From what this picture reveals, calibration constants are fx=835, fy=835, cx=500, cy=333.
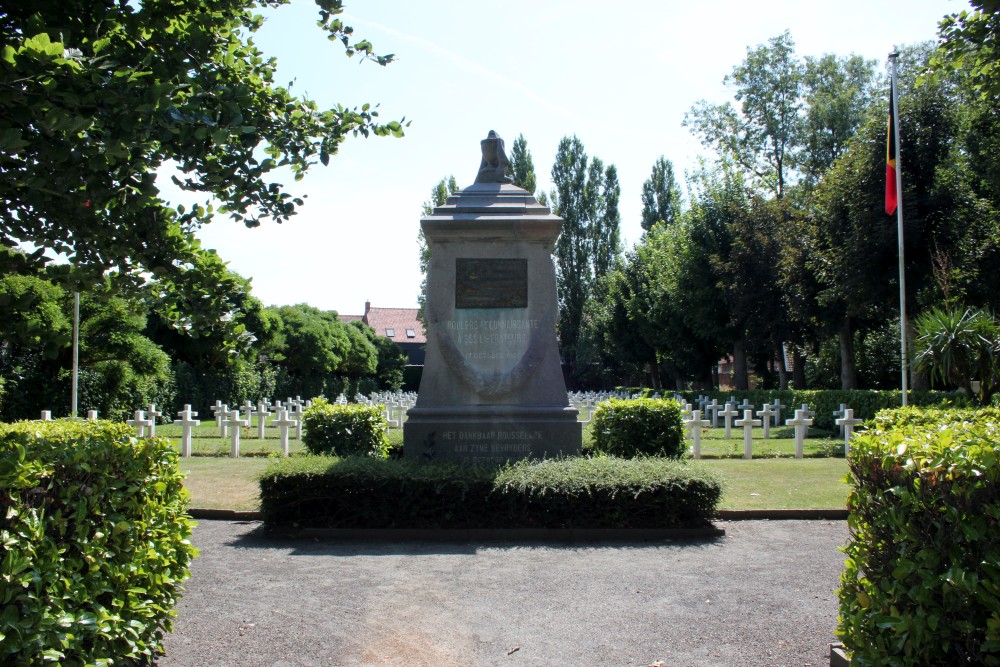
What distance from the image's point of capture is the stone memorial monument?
10.6m

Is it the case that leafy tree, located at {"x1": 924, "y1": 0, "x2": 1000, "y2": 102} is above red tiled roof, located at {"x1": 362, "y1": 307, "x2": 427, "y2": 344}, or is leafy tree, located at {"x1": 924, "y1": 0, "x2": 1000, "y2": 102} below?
below

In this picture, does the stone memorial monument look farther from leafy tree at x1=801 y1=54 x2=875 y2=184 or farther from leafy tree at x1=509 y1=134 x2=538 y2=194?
leafy tree at x1=509 y1=134 x2=538 y2=194

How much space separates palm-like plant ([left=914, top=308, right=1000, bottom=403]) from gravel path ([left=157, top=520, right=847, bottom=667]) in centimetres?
Answer: 915

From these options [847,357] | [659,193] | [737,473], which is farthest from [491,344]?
[659,193]

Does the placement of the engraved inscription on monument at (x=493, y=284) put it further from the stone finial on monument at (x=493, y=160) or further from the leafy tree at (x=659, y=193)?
the leafy tree at (x=659, y=193)

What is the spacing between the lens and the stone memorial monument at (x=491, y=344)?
34.9 ft

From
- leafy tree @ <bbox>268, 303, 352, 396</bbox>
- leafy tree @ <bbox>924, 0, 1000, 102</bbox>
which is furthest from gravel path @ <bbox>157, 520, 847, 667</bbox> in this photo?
leafy tree @ <bbox>268, 303, 352, 396</bbox>

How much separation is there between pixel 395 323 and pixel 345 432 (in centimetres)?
7752

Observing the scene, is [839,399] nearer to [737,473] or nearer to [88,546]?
[737,473]

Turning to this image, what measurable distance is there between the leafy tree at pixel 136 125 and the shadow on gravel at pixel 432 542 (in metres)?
3.35

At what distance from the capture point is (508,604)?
5879mm

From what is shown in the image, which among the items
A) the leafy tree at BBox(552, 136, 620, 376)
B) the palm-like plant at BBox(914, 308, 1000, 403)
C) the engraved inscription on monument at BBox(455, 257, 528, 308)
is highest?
the leafy tree at BBox(552, 136, 620, 376)

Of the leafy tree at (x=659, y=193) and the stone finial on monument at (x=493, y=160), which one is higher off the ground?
the leafy tree at (x=659, y=193)

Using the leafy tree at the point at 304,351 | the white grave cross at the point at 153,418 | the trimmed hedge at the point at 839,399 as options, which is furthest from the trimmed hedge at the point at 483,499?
the leafy tree at the point at 304,351
